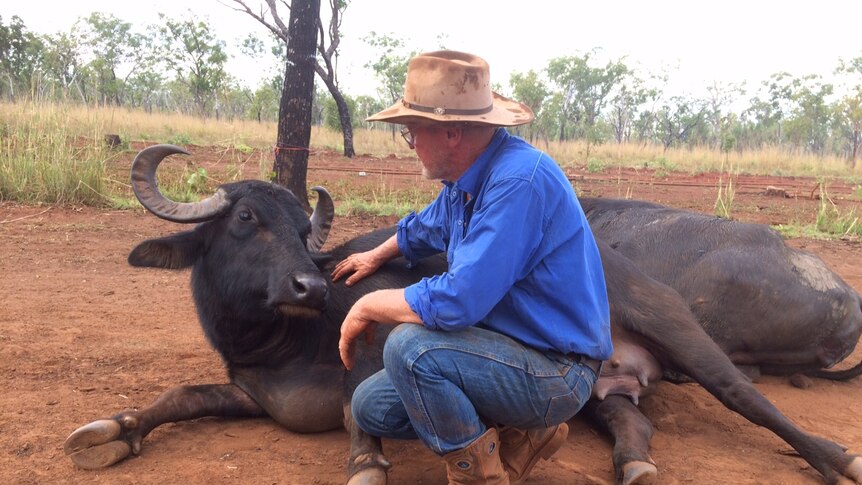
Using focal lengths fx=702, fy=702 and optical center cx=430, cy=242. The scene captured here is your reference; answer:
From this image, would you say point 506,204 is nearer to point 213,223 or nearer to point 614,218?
point 213,223

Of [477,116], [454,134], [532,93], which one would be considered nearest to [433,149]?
[454,134]

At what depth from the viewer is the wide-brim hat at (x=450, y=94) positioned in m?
2.65

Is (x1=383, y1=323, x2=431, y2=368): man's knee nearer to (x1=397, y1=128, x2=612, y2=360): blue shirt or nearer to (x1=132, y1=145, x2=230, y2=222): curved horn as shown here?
(x1=397, y1=128, x2=612, y2=360): blue shirt

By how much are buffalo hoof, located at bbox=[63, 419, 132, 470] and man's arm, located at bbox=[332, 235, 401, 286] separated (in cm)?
139

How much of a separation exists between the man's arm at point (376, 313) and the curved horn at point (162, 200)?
1516 millimetres

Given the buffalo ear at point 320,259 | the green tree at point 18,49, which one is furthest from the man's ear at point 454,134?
the green tree at point 18,49

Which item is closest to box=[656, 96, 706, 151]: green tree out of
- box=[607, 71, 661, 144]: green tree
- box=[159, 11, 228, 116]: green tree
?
box=[607, 71, 661, 144]: green tree

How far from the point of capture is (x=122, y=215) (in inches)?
372

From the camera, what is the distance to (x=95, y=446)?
333 cm

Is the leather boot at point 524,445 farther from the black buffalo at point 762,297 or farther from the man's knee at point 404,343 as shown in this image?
the black buffalo at point 762,297

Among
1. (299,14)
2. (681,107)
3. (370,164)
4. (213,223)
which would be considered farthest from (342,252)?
(681,107)

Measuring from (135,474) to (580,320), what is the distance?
2.18 metres

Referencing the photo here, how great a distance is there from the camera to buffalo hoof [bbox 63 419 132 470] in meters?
3.29

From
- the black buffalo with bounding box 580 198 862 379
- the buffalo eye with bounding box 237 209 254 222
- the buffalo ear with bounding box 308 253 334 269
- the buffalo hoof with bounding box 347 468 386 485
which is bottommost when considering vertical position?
the buffalo hoof with bounding box 347 468 386 485
